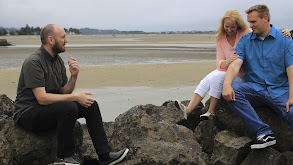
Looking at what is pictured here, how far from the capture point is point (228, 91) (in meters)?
4.07

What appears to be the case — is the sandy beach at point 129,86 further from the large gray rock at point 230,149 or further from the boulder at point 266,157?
the boulder at point 266,157

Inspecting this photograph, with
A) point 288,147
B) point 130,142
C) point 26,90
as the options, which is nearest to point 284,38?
point 288,147

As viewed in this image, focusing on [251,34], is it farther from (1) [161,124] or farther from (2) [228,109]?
(1) [161,124]

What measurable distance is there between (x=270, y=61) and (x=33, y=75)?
9.24 ft

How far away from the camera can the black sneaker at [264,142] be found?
3.80 m

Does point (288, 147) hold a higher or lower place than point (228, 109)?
lower

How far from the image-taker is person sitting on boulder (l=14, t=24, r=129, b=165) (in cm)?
371

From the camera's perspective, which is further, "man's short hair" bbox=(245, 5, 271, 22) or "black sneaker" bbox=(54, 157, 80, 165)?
"man's short hair" bbox=(245, 5, 271, 22)

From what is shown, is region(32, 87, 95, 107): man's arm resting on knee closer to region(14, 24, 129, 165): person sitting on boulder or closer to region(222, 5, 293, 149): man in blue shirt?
region(14, 24, 129, 165): person sitting on boulder

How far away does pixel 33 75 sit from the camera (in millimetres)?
3725

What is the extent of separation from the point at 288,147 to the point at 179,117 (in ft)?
5.32

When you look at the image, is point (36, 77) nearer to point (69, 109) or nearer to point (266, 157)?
point (69, 109)

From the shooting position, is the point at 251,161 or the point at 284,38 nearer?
the point at 251,161

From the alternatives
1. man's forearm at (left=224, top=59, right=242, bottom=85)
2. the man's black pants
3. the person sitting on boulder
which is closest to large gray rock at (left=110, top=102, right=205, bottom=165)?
the person sitting on boulder
